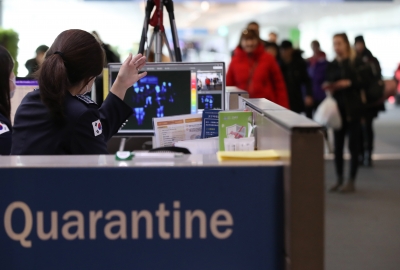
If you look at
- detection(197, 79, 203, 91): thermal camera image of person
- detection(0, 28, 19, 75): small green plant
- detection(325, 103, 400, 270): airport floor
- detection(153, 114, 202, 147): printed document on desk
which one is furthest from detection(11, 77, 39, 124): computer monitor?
detection(325, 103, 400, 270): airport floor

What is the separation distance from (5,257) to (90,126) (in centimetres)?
54

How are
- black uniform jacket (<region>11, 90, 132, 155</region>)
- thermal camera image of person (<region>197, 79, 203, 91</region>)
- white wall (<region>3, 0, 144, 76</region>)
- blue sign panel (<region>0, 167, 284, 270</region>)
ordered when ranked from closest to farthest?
blue sign panel (<region>0, 167, 284, 270</region>) → black uniform jacket (<region>11, 90, 132, 155</region>) → thermal camera image of person (<region>197, 79, 203, 91</region>) → white wall (<region>3, 0, 144, 76</region>)

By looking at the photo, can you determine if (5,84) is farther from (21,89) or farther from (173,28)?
(173,28)

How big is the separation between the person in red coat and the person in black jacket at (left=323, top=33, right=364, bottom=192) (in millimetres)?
850

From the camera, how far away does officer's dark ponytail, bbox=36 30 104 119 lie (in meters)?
1.77

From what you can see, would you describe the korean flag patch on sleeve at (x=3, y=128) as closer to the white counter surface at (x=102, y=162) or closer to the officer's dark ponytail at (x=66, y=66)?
the officer's dark ponytail at (x=66, y=66)

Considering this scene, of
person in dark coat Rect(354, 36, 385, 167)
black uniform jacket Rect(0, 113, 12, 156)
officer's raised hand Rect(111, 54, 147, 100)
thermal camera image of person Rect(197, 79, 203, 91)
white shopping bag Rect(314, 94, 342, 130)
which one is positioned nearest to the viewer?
officer's raised hand Rect(111, 54, 147, 100)

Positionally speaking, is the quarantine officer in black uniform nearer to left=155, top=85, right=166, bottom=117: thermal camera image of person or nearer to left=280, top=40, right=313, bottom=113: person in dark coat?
left=155, top=85, right=166, bottom=117: thermal camera image of person

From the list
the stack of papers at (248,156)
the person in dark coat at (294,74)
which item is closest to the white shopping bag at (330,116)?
the person in dark coat at (294,74)

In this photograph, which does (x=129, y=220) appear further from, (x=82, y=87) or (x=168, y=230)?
(x=82, y=87)

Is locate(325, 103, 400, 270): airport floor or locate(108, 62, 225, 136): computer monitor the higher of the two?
locate(108, 62, 225, 136): computer monitor

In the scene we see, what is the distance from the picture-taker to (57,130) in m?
1.76

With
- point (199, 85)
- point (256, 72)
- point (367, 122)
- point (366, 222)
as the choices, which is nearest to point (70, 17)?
point (367, 122)

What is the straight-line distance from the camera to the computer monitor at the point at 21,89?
120 inches
